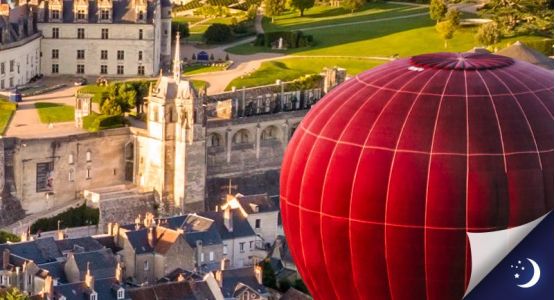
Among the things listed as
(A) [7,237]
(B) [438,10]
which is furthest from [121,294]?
(B) [438,10]

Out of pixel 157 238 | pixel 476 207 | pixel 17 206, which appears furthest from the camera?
pixel 17 206

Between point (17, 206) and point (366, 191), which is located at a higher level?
point (366, 191)

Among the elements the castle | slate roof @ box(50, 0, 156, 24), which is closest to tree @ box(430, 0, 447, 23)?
slate roof @ box(50, 0, 156, 24)

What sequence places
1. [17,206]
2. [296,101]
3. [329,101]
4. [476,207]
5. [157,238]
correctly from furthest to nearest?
[296,101]
[17,206]
[157,238]
[329,101]
[476,207]

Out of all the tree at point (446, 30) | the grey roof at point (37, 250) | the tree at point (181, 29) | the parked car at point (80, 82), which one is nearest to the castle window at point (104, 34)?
the parked car at point (80, 82)

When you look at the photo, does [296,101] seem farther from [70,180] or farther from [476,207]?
[476,207]

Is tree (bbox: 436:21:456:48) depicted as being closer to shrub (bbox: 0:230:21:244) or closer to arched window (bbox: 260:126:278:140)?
arched window (bbox: 260:126:278:140)

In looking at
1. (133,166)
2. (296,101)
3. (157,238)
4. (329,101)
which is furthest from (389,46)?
(329,101)
